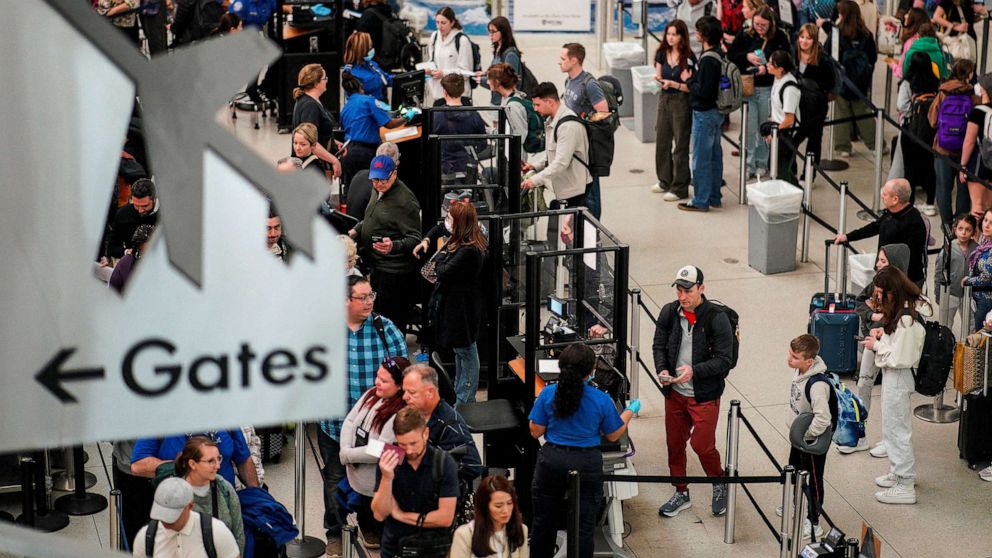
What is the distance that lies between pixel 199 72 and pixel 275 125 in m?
14.7

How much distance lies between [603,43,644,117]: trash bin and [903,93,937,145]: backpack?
4108mm

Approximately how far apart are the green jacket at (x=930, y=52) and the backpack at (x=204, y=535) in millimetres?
9502

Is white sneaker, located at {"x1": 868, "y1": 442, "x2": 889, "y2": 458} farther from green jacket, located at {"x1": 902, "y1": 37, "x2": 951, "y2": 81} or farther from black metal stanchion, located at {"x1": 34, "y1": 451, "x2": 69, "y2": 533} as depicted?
green jacket, located at {"x1": 902, "y1": 37, "x2": 951, "y2": 81}

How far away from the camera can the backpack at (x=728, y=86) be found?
13461mm

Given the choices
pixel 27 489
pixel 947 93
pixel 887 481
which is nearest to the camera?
pixel 27 489

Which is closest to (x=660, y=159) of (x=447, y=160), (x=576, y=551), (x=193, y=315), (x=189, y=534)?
(x=447, y=160)

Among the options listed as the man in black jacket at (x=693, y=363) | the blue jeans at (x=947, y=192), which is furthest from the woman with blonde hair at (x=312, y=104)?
the blue jeans at (x=947, y=192)

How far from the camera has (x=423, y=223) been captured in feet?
35.9

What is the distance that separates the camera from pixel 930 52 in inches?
544

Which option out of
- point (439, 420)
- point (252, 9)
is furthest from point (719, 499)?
point (252, 9)

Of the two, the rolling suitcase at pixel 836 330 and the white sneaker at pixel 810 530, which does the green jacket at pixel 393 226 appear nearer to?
Answer: the rolling suitcase at pixel 836 330

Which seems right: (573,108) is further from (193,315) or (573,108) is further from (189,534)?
(193,315)

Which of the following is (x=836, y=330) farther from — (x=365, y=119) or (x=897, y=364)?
(x=365, y=119)

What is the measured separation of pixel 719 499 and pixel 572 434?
1877mm
